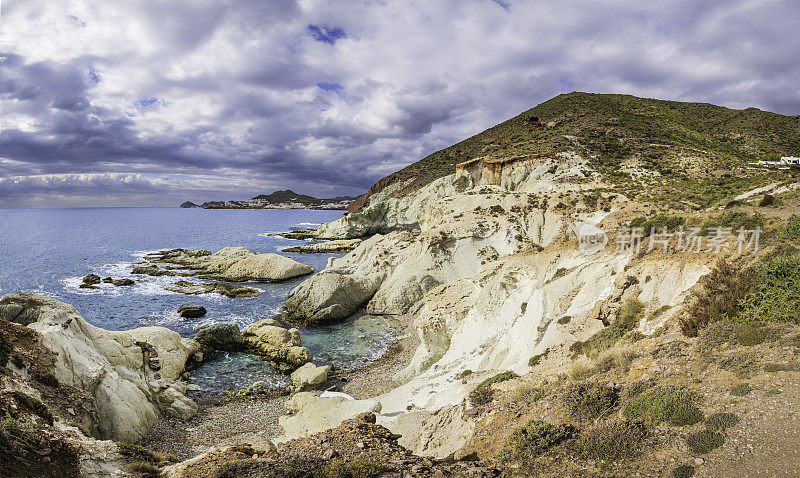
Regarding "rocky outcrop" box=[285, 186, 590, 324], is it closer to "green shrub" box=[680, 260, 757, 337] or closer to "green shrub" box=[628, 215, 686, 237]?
"green shrub" box=[628, 215, 686, 237]

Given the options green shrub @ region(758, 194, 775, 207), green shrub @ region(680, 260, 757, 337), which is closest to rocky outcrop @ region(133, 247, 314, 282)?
green shrub @ region(680, 260, 757, 337)

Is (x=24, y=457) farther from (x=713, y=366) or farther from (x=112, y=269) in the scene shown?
(x=112, y=269)

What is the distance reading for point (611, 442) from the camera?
7.67 metres

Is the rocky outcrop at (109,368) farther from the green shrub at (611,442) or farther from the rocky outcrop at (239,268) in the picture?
the rocky outcrop at (239,268)

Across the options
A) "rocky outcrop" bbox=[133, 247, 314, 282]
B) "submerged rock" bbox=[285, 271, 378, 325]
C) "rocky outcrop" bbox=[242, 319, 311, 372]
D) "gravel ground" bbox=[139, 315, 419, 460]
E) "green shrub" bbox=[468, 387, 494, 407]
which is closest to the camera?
"green shrub" bbox=[468, 387, 494, 407]

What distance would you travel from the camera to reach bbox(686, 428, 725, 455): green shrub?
6719 millimetres

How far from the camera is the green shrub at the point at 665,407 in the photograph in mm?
7584

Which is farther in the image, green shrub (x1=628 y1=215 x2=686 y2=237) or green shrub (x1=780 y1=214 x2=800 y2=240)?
green shrub (x1=628 y1=215 x2=686 y2=237)

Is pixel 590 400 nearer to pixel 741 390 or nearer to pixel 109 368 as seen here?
pixel 741 390

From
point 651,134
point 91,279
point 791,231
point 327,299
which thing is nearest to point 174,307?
point 327,299

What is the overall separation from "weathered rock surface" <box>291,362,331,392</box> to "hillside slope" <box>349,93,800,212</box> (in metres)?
42.0

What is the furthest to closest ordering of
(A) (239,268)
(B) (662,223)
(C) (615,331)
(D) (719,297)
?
1. (A) (239,268)
2. (B) (662,223)
3. (C) (615,331)
4. (D) (719,297)

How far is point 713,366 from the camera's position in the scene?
8953mm

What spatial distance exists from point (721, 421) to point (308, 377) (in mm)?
19808
